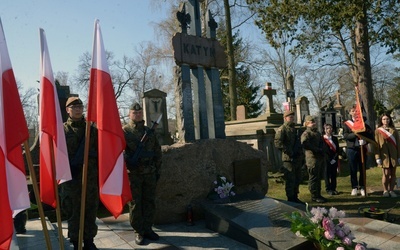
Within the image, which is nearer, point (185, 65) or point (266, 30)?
point (185, 65)

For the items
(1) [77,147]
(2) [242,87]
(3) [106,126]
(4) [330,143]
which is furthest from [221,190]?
(2) [242,87]

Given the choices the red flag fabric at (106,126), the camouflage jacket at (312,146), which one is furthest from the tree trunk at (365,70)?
the red flag fabric at (106,126)

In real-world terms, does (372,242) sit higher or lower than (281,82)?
lower

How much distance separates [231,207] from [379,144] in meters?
4.05

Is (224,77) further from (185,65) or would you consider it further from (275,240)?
(275,240)

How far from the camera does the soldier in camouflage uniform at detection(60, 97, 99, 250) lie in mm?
3883

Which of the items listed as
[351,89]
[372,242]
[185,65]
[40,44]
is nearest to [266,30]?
[185,65]

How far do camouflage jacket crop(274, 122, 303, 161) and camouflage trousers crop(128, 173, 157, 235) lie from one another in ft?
9.86

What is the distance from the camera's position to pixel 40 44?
2975mm

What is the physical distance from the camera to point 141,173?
4457 mm

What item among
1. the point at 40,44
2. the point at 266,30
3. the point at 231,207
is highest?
the point at 266,30

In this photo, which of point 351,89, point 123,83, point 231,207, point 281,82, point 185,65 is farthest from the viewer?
point 351,89

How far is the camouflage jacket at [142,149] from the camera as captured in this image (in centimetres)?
445

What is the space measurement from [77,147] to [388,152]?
20.2 feet
